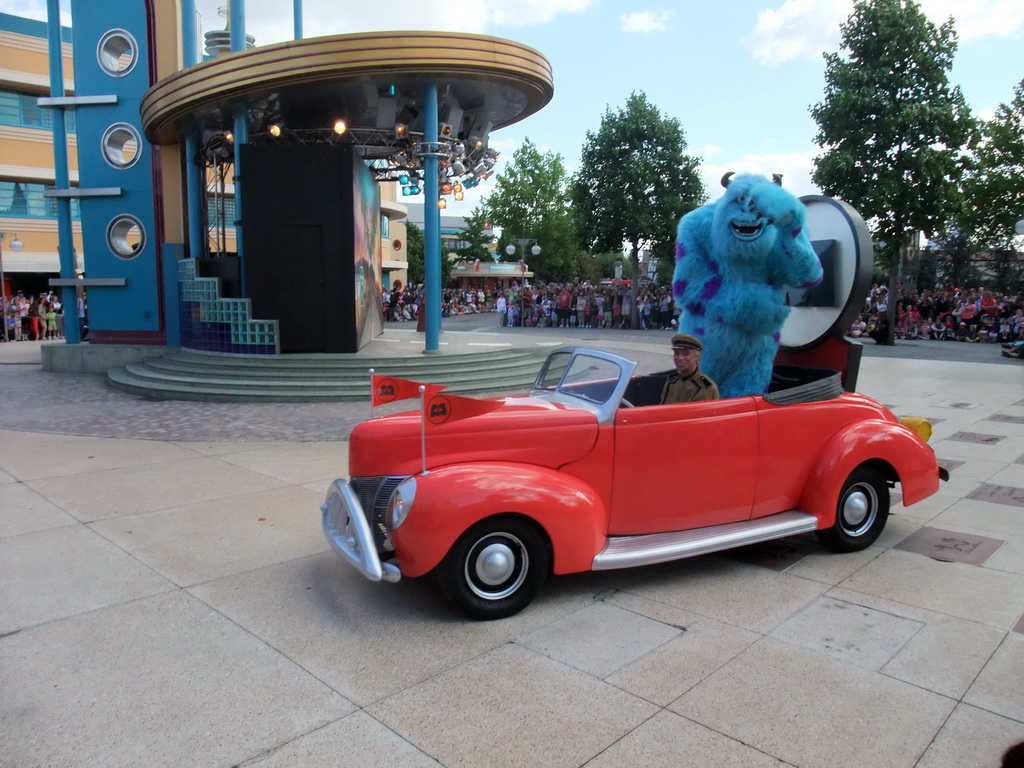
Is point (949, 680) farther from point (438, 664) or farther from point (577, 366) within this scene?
point (577, 366)

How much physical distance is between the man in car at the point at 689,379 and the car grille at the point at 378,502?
1906 mm

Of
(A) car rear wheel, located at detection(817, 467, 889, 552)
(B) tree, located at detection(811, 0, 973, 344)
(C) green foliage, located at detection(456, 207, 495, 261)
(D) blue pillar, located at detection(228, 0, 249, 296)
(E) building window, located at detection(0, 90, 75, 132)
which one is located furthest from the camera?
(C) green foliage, located at detection(456, 207, 495, 261)

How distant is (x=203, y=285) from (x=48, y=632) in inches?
425

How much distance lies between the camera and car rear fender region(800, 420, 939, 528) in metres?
4.70

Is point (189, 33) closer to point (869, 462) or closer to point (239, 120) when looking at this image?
point (239, 120)

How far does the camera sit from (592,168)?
93.1 ft

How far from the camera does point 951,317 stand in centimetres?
2266

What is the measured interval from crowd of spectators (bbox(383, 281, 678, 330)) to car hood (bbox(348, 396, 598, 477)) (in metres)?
23.6

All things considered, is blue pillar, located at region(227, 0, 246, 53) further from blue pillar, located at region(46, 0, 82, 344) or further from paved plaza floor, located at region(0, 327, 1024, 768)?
paved plaza floor, located at region(0, 327, 1024, 768)

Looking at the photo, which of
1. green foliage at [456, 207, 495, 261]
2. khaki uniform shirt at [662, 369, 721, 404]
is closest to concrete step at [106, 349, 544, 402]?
khaki uniform shirt at [662, 369, 721, 404]

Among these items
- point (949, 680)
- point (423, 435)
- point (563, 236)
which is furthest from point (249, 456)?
point (563, 236)

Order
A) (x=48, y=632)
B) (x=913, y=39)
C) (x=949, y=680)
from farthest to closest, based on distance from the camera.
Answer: (x=913, y=39), (x=48, y=632), (x=949, y=680)

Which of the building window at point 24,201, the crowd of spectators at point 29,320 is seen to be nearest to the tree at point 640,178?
the crowd of spectators at point 29,320

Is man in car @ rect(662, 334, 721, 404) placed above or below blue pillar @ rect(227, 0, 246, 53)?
below
